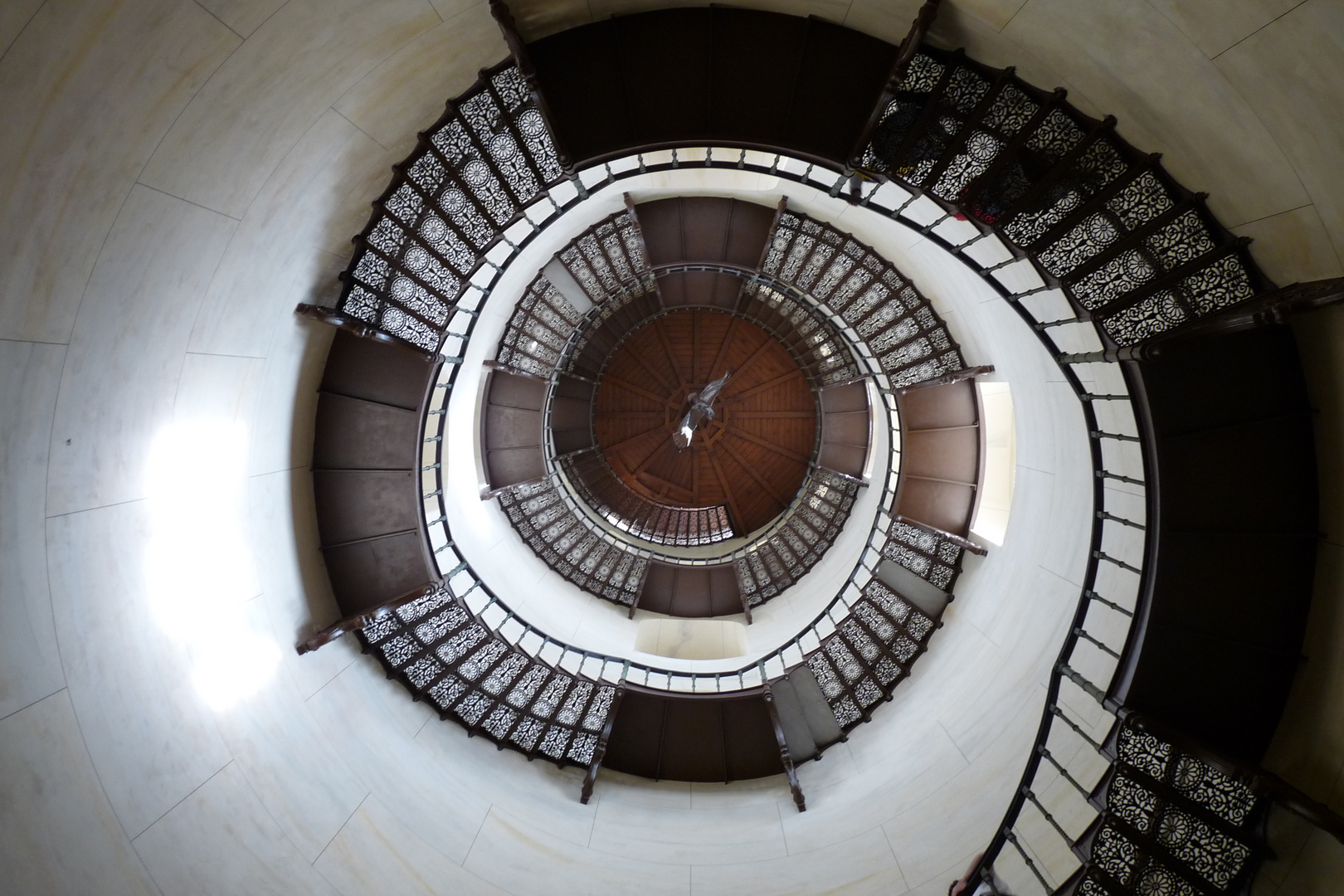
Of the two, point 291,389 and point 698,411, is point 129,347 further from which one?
point 698,411

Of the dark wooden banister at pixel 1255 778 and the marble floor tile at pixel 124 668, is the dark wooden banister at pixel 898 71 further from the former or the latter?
the marble floor tile at pixel 124 668

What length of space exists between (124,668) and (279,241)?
4.10m

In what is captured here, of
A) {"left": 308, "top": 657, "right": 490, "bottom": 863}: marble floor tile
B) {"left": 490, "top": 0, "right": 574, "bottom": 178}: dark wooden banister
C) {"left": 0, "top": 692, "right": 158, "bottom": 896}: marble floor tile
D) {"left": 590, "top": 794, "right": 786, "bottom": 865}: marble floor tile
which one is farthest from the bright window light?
{"left": 0, "top": 692, "right": 158, "bottom": 896}: marble floor tile

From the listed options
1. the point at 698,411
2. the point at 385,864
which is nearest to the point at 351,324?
the point at 385,864

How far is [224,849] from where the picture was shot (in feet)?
19.2

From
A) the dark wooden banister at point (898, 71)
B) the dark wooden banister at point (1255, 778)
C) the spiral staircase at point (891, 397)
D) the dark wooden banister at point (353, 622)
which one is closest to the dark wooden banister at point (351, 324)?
the spiral staircase at point (891, 397)

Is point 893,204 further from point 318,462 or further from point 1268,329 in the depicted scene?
point 318,462

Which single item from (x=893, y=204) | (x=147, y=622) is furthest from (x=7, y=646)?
(x=893, y=204)

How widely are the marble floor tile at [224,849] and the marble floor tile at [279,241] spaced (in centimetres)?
446

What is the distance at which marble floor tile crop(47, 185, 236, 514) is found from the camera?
4.30 metres

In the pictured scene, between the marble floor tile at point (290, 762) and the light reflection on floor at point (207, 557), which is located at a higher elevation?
the light reflection on floor at point (207, 557)

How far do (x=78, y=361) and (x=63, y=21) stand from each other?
7.38ft

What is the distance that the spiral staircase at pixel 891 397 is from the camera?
4781mm

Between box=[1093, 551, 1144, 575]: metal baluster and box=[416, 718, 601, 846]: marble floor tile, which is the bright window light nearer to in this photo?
box=[1093, 551, 1144, 575]: metal baluster
